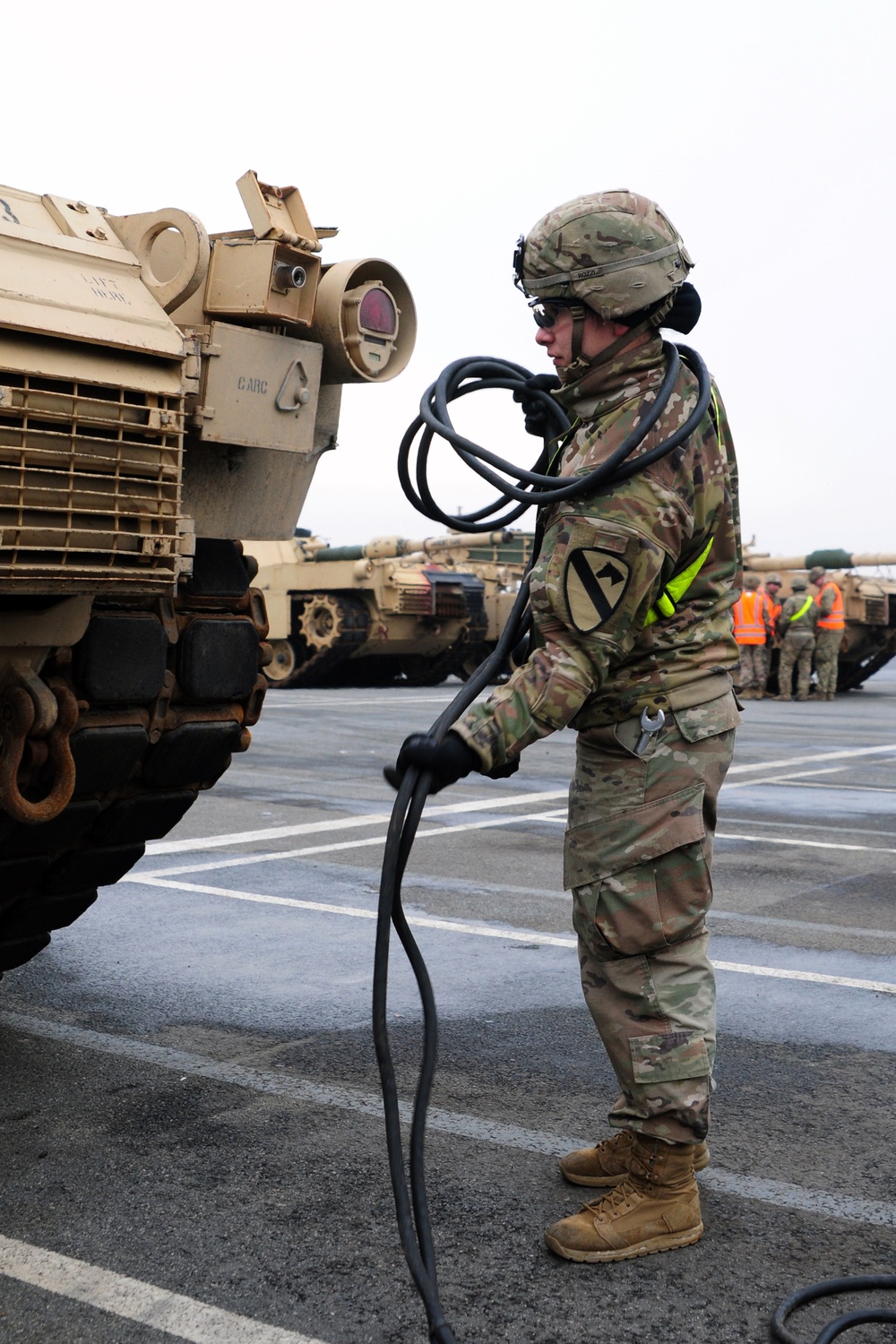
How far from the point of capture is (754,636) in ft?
74.6

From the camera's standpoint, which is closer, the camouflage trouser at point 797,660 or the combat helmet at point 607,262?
the combat helmet at point 607,262

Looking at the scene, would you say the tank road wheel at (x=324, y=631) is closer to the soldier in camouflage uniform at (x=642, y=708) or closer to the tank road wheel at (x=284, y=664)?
the tank road wheel at (x=284, y=664)

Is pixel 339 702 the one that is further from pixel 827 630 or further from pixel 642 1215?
pixel 642 1215

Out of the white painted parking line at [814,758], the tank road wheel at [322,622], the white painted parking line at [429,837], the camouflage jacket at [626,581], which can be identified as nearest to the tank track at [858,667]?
the tank road wheel at [322,622]

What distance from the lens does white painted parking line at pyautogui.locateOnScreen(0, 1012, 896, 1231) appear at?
132 inches

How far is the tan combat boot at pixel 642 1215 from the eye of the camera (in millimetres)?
3078

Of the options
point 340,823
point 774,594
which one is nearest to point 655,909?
point 340,823

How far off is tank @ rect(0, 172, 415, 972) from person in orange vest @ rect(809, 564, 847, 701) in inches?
747

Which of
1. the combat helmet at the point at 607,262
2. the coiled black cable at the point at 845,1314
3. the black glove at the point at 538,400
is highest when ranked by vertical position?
the combat helmet at the point at 607,262

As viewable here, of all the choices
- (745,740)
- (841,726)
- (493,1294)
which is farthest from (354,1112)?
(841,726)

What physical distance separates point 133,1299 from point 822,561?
22.9 meters

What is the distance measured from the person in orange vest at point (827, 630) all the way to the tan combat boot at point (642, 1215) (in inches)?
803

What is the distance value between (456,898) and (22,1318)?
13.2ft

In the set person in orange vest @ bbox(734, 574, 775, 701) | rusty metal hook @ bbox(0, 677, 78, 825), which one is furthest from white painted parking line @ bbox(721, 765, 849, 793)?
person in orange vest @ bbox(734, 574, 775, 701)
